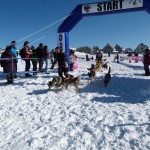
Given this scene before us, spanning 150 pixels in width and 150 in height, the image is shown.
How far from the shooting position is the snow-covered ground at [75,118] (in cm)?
495

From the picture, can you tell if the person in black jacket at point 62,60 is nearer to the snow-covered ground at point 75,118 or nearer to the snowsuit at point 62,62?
the snowsuit at point 62,62

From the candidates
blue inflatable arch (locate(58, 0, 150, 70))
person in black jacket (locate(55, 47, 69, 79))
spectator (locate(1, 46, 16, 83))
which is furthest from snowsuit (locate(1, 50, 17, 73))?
blue inflatable arch (locate(58, 0, 150, 70))

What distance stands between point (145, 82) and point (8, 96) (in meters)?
5.94

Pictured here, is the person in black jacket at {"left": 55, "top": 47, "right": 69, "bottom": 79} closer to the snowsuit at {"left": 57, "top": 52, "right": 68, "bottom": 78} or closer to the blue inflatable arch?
the snowsuit at {"left": 57, "top": 52, "right": 68, "bottom": 78}

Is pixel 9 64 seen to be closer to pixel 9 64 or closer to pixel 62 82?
pixel 9 64

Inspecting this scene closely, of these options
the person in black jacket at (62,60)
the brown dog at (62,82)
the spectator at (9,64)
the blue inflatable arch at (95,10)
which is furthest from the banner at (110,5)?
the brown dog at (62,82)

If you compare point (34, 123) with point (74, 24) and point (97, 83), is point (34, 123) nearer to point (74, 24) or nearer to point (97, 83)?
point (97, 83)

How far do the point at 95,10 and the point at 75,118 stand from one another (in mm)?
7912

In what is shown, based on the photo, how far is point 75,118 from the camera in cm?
629

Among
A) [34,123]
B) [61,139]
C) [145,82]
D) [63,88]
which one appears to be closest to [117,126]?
[61,139]

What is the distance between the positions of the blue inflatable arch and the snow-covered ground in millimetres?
4262

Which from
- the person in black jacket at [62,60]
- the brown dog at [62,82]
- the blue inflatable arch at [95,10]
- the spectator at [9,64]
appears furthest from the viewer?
the blue inflatable arch at [95,10]

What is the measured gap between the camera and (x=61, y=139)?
5.14 meters

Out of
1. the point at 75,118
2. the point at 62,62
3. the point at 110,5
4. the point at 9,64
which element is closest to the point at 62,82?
the point at 62,62
